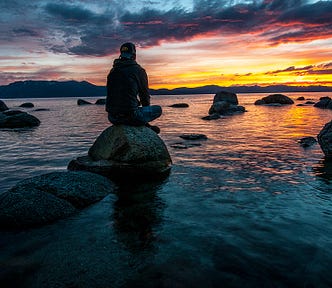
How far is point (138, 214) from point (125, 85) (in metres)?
4.94

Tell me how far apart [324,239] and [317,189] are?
3.16m

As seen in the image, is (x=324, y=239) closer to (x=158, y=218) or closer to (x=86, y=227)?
(x=158, y=218)

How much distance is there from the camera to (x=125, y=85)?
32.8 ft

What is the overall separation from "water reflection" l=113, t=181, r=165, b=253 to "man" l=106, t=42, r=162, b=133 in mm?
2563

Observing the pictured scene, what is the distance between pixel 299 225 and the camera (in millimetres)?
5914

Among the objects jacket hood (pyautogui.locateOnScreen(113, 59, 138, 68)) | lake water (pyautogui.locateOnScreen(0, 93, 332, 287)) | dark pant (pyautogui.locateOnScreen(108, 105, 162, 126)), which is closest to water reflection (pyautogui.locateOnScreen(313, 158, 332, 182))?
lake water (pyautogui.locateOnScreen(0, 93, 332, 287))

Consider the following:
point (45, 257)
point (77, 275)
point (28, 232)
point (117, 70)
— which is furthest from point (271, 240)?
point (117, 70)

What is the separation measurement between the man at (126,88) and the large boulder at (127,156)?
36 centimetres

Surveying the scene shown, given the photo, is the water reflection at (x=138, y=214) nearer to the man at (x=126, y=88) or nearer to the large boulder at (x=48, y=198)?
the large boulder at (x=48, y=198)

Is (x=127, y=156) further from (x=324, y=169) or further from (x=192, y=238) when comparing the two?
(x=324, y=169)

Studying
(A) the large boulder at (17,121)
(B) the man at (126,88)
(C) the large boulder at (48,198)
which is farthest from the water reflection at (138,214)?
(A) the large boulder at (17,121)

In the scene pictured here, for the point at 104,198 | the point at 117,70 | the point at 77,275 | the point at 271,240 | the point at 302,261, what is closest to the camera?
the point at 77,275

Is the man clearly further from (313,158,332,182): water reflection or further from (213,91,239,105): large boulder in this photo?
(213,91,239,105): large boulder

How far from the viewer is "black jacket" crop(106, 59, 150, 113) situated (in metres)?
9.95
